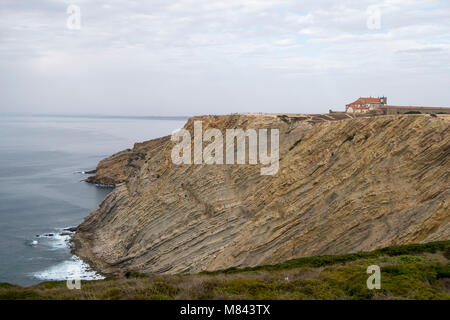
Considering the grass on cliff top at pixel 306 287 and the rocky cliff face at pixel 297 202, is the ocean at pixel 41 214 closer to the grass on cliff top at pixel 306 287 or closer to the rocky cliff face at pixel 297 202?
the rocky cliff face at pixel 297 202

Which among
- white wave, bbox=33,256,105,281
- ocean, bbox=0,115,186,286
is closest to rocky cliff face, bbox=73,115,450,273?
white wave, bbox=33,256,105,281

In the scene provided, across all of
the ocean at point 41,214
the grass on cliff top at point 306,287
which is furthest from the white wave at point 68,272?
the grass on cliff top at point 306,287

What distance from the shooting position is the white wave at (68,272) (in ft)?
115

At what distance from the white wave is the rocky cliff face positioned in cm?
119

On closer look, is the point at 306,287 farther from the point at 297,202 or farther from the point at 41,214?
the point at 41,214

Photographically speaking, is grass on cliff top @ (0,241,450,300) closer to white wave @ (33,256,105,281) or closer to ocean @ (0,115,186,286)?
white wave @ (33,256,105,281)

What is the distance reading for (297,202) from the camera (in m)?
30.3

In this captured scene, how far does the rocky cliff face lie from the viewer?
25.7 m

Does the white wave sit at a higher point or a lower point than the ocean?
lower

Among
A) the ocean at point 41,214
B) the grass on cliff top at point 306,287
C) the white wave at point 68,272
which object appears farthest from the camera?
the ocean at point 41,214

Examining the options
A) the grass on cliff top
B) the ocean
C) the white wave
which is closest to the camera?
the grass on cliff top

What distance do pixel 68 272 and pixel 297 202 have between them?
21004mm

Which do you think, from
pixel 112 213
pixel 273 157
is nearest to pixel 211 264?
pixel 273 157

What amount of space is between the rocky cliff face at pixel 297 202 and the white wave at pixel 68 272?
1.19 metres
